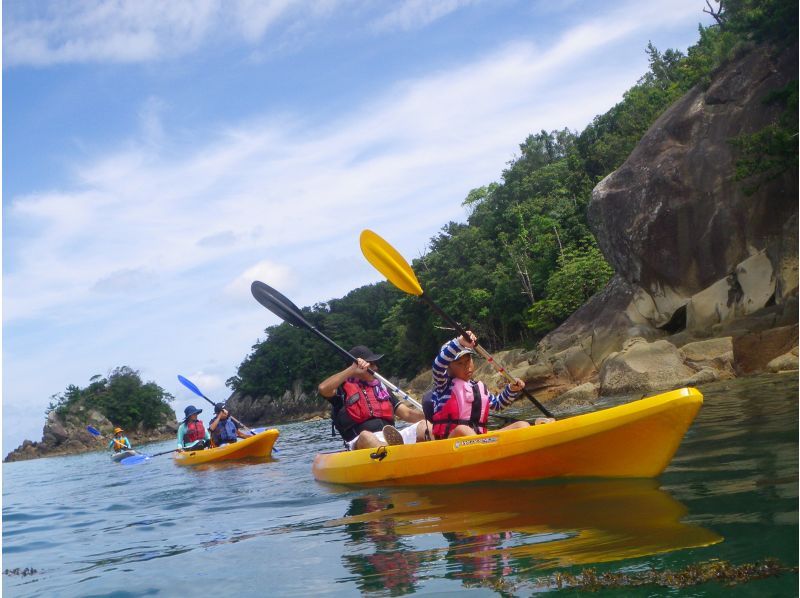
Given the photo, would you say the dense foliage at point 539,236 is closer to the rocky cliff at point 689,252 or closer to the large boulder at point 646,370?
the rocky cliff at point 689,252

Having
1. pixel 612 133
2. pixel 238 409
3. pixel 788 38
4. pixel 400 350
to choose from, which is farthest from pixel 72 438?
pixel 788 38

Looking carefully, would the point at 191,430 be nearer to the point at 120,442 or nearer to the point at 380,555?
the point at 120,442

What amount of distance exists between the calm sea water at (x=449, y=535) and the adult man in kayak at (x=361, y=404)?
0.59 meters

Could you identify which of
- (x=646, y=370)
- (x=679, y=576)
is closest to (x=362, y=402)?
(x=679, y=576)

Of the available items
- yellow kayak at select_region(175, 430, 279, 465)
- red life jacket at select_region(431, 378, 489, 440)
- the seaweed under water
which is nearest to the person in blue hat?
yellow kayak at select_region(175, 430, 279, 465)

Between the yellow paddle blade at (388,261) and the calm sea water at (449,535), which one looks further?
the yellow paddle blade at (388,261)

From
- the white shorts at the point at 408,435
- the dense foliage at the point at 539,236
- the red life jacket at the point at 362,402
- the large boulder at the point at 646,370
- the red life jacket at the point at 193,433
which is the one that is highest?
the dense foliage at the point at 539,236

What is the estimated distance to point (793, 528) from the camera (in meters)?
2.81

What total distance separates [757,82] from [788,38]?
5.63 feet

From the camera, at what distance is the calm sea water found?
111 inches

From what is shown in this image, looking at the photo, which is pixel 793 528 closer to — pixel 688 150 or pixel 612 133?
pixel 688 150

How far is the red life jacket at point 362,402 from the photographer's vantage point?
7.02 metres

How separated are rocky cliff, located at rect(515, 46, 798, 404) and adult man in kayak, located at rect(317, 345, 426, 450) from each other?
8.05 meters

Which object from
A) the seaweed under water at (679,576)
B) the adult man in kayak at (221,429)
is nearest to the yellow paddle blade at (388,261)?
the seaweed under water at (679,576)
